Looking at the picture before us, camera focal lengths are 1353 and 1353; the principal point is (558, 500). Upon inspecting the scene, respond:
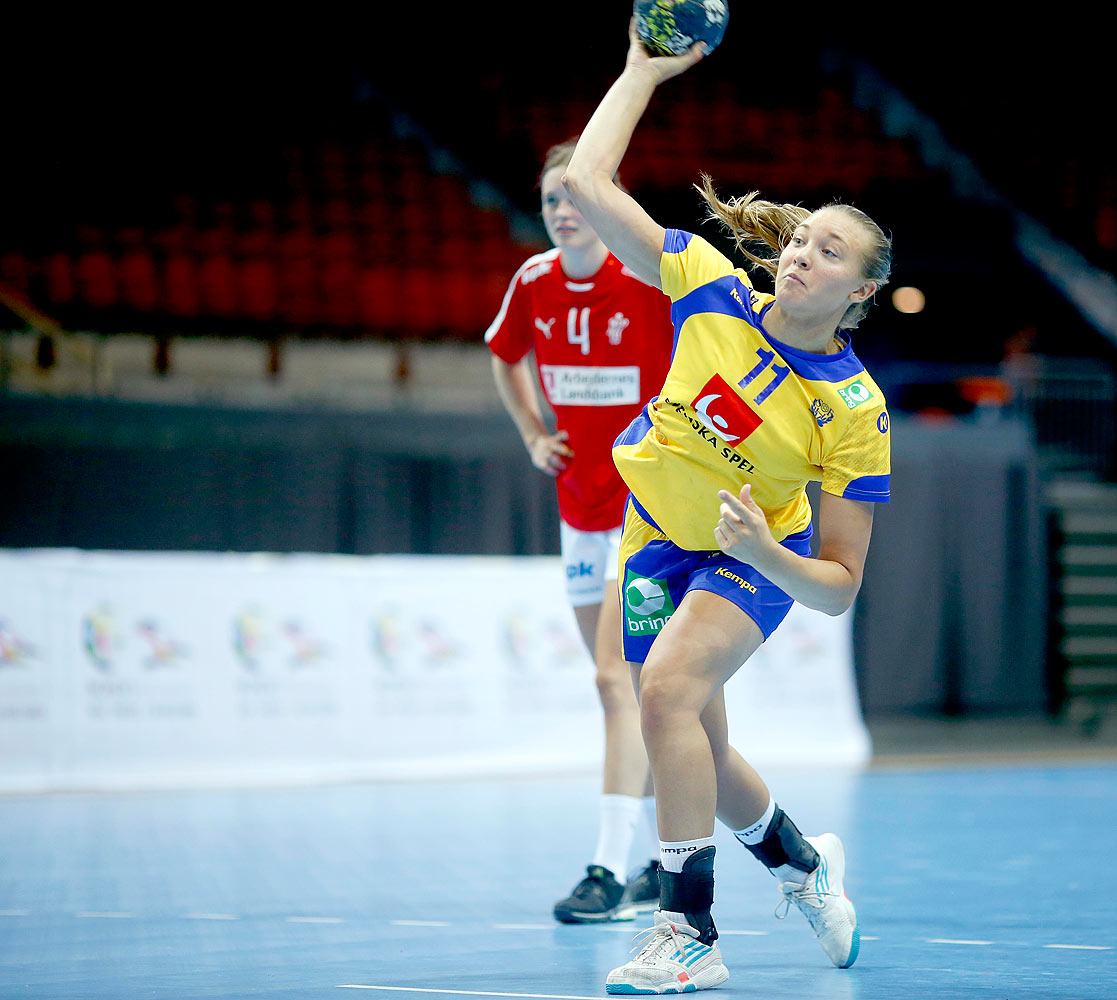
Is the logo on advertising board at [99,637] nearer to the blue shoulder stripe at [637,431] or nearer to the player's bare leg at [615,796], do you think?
the player's bare leg at [615,796]

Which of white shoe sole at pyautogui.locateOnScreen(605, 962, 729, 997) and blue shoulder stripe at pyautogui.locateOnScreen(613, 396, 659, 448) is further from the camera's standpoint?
blue shoulder stripe at pyautogui.locateOnScreen(613, 396, 659, 448)

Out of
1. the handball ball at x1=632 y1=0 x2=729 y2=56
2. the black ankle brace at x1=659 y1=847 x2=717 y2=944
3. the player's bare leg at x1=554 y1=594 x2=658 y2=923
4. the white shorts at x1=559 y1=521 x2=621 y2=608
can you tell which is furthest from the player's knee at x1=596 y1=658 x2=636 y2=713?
the handball ball at x1=632 y1=0 x2=729 y2=56

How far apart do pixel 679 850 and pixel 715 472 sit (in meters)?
0.74

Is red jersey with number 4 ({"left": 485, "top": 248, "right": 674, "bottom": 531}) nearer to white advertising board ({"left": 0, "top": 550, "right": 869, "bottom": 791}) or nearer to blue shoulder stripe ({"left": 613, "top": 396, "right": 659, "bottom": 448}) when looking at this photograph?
blue shoulder stripe ({"left": 613, "top": 396, "right": 659, "bottom": 448})

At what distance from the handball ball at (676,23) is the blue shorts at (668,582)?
3.15 feet

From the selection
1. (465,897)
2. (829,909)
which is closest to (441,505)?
(465,897)

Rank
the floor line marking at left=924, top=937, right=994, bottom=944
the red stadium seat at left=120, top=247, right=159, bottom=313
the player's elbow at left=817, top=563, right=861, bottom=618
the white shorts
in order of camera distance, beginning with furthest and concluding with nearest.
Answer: the red stadium seat at left=120, top=247, right=159, bottom=313 < the white shorts < the floor line marking at left=924, top=937, right=994, bottom=944 < the player's elbow at left=817, top=563, right=861, bottom=618

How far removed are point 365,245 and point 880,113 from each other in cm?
620

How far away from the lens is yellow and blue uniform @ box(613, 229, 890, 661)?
2.66 m

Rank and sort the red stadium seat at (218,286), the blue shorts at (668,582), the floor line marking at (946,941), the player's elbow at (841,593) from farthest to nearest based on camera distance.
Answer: the red stadium seat at (218,286) → the floor line marking at (946,941) → the blue shorts at (668,582) → the player's elbow at (841,593)

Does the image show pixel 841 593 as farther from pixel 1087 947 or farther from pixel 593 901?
pixel 593 901

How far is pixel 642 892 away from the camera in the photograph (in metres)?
3.60

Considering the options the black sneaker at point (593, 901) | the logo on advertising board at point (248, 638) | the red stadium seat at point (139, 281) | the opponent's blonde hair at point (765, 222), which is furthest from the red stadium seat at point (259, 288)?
the opponent's blonde hair at point (765, 222)

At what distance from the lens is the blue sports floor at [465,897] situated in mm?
2705
